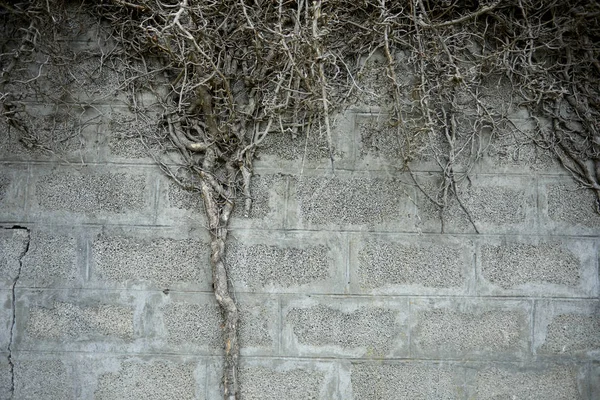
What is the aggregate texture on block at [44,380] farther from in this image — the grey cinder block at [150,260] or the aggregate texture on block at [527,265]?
the aggregate texture on block at [527,265]

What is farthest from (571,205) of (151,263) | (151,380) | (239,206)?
(151,380)

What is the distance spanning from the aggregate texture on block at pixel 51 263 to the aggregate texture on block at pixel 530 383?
1997mm

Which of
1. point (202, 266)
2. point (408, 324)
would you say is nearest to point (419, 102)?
point (408, 324)

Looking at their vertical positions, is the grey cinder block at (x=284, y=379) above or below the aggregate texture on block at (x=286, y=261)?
below

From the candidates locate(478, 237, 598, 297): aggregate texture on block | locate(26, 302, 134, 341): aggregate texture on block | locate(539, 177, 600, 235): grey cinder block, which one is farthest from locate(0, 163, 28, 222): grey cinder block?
locate(539, 177, 600, 235): grey cinder block

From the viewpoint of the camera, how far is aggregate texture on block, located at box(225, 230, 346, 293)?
298 centimetres

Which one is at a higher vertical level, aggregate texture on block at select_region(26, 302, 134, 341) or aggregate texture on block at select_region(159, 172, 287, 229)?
aggregate texture on block at select_region(159, 172, 287, 229)

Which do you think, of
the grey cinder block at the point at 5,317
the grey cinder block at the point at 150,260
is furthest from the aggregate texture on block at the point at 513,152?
the grey cinder block at the point at 5,317

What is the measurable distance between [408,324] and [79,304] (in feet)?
5.14

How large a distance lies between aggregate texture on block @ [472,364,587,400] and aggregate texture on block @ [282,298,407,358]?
432 mm

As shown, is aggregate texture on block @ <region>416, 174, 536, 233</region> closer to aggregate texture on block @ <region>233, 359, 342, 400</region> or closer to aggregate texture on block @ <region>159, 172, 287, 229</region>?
aggregate texture on block @ <region>159, 172, 287, 229</region>

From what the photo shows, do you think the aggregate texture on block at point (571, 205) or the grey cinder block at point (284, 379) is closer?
the grey cinder block at point (284, 379)

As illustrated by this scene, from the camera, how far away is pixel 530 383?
118 inches

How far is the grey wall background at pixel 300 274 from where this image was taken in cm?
295
